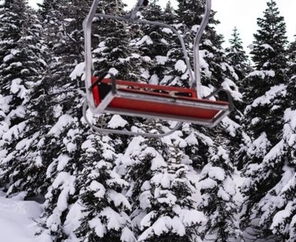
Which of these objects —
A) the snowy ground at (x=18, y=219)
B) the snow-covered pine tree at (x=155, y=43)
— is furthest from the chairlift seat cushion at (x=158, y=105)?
the snow-covered pine tree at (x=155, y=43)

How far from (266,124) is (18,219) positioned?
37.9 ft

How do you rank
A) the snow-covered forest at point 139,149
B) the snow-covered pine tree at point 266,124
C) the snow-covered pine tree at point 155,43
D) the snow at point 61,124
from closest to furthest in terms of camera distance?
the snow-covered forest at point 139,149 → the snow-covered pine tree at point 266,124 → the snow at point 61,124 → the snow-covered pine tree at point 155,43

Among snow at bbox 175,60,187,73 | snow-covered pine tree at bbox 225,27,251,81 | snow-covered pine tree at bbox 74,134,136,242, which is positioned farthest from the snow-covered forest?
snow-covered pine tree at bbox 225,27,251,81

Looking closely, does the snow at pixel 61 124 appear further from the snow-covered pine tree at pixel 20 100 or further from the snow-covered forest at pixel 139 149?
the snow-covered pine tree at pixel 20 100

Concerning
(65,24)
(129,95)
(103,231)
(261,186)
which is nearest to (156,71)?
(65,24)

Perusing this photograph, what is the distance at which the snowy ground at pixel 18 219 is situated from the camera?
61.8 ft

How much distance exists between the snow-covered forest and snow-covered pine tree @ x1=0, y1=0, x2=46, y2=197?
76 mm

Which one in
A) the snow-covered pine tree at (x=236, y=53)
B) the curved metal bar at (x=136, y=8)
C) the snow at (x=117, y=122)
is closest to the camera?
the curved metal bar at (x=136, y=8)

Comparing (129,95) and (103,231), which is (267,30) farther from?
(129,95)

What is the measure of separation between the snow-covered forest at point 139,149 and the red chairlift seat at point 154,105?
964 cm

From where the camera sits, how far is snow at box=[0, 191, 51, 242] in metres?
18.7

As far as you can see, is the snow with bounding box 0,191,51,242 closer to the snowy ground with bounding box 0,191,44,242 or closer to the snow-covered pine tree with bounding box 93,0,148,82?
the snowy ground with bounding box 0,191,44,242

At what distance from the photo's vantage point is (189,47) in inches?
944

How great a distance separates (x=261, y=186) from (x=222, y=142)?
3243mm
